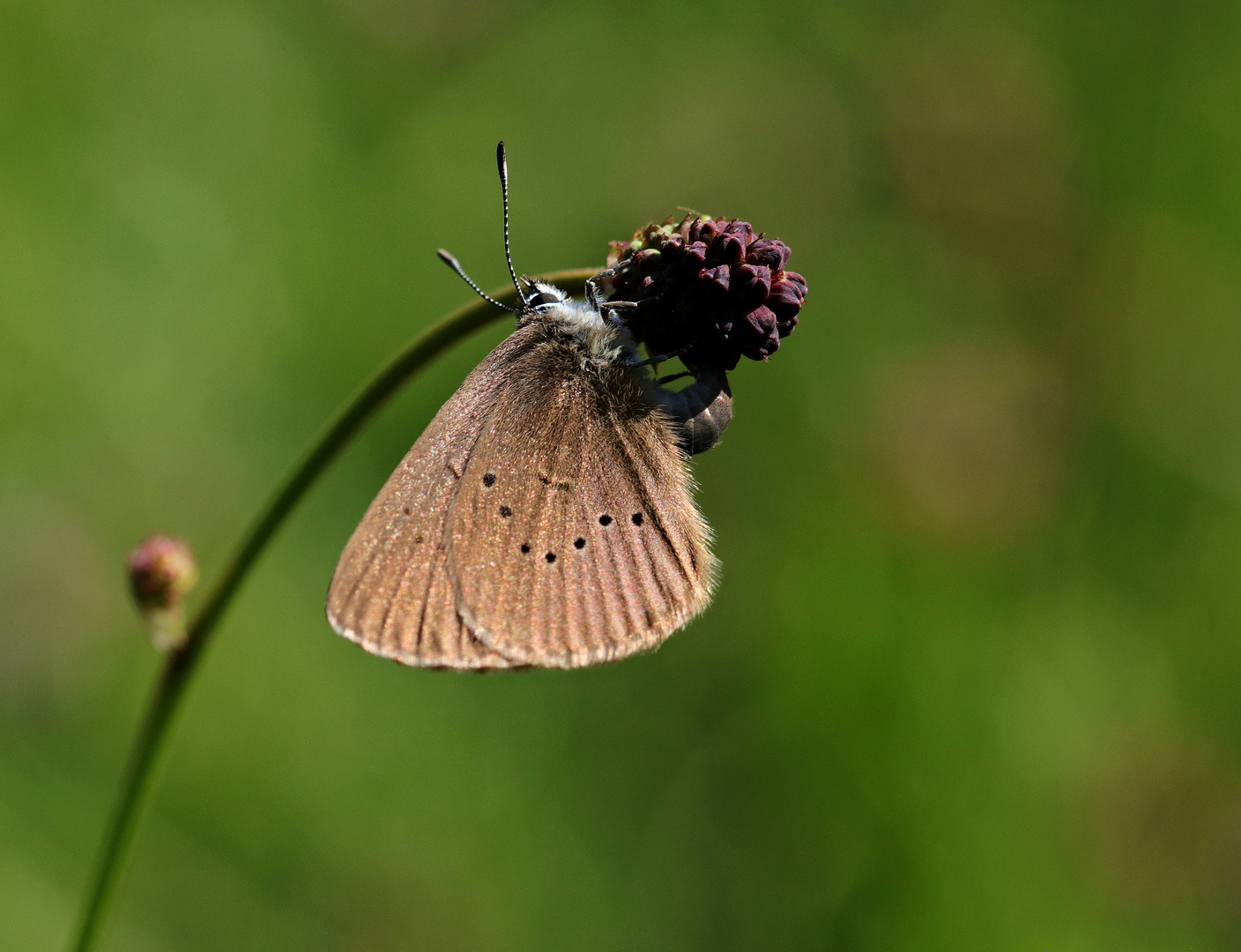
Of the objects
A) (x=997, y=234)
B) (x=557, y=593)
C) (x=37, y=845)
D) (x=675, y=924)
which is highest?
(x=997, y=234)

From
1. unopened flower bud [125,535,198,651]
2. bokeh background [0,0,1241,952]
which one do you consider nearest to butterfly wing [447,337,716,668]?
unopened flower bud [125,535,198,651]

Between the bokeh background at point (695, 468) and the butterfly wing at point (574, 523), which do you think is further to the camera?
the bokeh background at point (695, 468)

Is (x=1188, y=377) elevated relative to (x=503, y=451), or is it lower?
elevated

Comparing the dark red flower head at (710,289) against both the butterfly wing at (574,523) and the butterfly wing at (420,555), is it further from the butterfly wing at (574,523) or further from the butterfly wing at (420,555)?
the butterfly wing at (420,555)

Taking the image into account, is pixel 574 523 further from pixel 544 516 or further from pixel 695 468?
pixel 695 468

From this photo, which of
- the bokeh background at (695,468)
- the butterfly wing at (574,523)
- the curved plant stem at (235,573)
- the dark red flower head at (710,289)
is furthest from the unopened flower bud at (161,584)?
the bokeh background at (695,468)

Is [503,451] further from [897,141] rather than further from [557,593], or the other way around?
[897,141]

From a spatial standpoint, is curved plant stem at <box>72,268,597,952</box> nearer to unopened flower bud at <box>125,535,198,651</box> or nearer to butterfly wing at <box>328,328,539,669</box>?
unopened flower bud at <box>125,535,198,651</box>

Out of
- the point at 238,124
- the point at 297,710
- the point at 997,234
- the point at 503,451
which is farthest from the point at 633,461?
the point at 238,124
